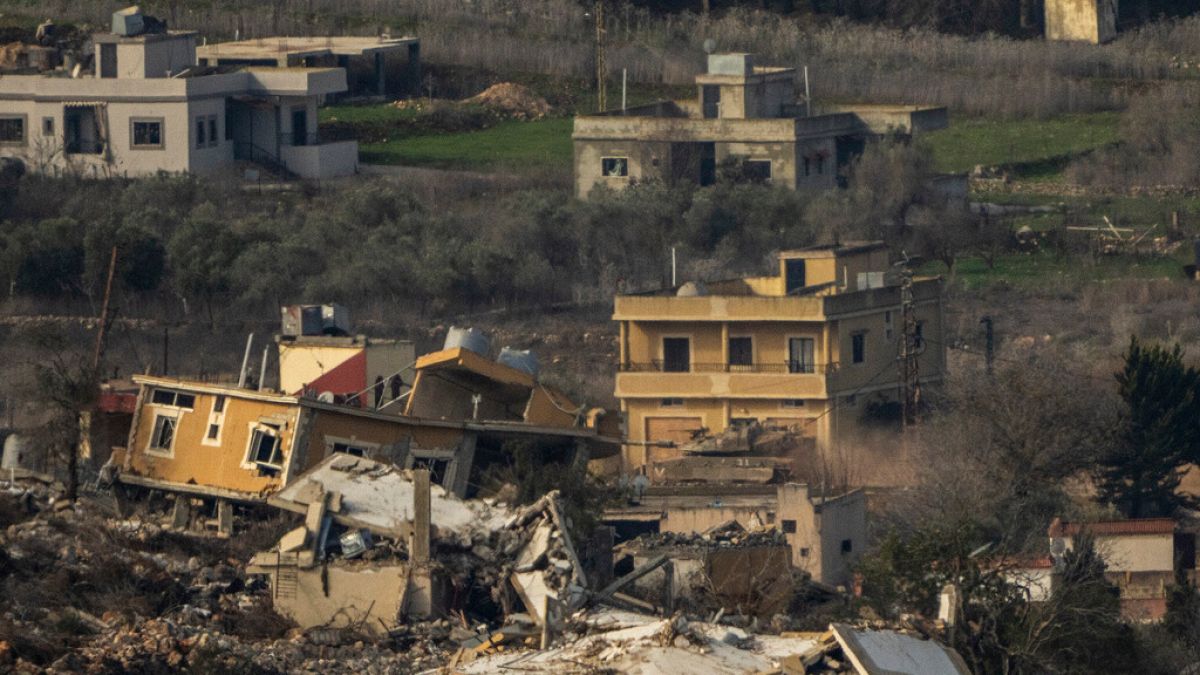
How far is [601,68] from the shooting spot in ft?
273

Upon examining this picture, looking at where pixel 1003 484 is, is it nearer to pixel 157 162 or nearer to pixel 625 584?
pixel 625 584

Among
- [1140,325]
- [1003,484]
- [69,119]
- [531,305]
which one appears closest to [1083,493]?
[1003,484]

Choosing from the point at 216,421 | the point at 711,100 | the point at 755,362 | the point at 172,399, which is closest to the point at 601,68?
the point at 711,100

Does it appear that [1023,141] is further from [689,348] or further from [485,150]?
[689,348]

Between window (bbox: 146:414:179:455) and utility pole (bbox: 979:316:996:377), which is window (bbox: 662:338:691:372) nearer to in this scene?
utility pole (bbox: 979:316:996:377)

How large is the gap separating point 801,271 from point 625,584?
2943cm

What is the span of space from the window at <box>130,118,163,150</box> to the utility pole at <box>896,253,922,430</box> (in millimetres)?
18543

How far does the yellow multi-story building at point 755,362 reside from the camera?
188ft

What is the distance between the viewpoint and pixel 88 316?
63250mm

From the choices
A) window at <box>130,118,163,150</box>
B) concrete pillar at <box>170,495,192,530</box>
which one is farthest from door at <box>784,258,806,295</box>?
concrete pillar at <box>170,495,192,530</box>

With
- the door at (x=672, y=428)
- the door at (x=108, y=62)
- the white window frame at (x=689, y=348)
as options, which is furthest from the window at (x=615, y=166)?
the door at (x=672, y=428)

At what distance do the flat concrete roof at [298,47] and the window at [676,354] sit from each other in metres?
21.6

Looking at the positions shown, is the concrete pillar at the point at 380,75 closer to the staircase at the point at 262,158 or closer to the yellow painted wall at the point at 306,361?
the staircase at the point at 262,158

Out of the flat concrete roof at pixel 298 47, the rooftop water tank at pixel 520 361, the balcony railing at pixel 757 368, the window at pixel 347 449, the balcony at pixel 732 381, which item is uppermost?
the flat concrete roof at pixel 298 47
